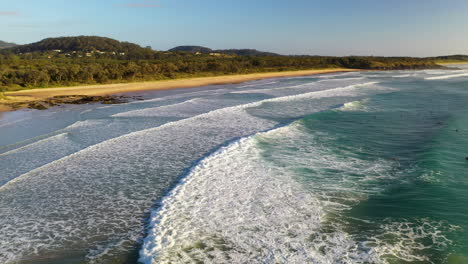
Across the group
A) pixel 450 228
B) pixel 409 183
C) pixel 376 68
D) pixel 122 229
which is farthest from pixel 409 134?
pixel 376 68

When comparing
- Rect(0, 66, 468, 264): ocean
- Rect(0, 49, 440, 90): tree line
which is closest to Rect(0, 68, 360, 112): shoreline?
Rect(0, 49, 440, 90): tree line

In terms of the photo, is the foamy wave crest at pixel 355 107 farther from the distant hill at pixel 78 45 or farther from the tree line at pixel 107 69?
the distant hill at pixel 78 45

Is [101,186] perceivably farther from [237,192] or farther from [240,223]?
[240,223]

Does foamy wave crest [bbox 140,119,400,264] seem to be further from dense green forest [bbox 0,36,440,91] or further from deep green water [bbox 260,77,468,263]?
dense green forest [bbox 0,36,440,91]

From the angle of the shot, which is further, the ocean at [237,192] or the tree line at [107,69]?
the tree line at [107,69]

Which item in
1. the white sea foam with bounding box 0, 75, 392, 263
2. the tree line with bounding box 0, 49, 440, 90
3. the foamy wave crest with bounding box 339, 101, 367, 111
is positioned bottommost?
the white sea foam with bounding box 0, 75, 392, 263

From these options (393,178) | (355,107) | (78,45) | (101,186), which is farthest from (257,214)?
(78,45)

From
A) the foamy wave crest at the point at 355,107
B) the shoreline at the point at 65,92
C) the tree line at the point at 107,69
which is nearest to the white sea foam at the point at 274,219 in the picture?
the foamy wave crest at the point at 355,107
